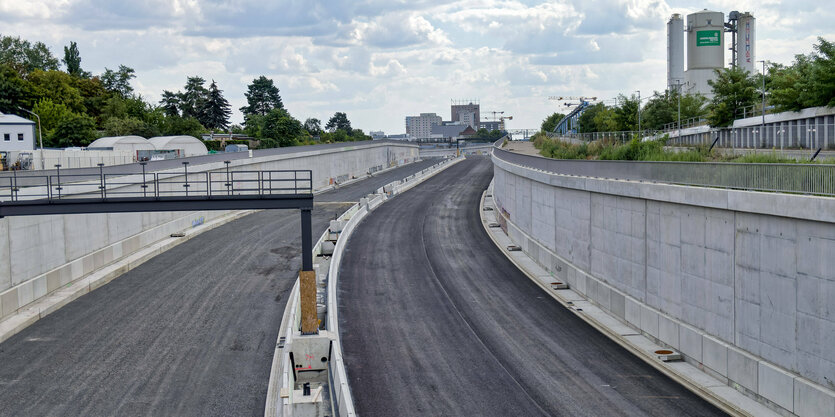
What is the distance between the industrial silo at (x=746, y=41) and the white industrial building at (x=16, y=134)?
4212 inches

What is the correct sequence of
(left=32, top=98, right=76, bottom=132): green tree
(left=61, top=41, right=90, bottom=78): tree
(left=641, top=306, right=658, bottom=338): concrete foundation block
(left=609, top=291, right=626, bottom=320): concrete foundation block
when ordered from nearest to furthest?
(left=641, top=306, right=658, bottom=338): concrete foundation block, (left=609, top=291, right=626, bottom=320): concrete foundation block, (left=32, top=98, right=76, bottom=132): green tree, (left=61, top=41, right=90, bottom=78): tree

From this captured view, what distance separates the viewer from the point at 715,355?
803 inches

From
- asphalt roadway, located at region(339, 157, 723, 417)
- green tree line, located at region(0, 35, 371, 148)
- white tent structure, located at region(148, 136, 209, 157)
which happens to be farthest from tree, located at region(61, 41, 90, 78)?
asphalt roadway, located at region(339, 157, 723, 417)

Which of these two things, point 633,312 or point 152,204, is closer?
point 633,312

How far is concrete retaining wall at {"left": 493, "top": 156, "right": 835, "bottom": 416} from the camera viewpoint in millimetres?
16688

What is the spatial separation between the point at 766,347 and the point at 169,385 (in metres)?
18.0

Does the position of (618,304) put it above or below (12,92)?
below

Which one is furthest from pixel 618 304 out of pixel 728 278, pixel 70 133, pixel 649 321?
pixel 70 133

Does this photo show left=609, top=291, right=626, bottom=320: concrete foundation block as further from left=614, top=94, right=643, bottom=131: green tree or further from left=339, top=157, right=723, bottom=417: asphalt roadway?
left=614, top=94, right=643, bottom=131: green tree

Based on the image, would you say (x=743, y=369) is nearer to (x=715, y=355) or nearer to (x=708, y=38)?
(x=715, y=355)

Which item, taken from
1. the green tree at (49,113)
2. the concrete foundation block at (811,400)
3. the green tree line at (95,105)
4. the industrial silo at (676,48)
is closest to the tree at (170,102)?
the green tree line at (95,105)

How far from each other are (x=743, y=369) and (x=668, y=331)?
4218 millimetres

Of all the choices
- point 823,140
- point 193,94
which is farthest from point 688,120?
point 193,94

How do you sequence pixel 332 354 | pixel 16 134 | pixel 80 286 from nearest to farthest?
1. pixel 332 354
2. pixel 80 286
3. pixel 16 134
